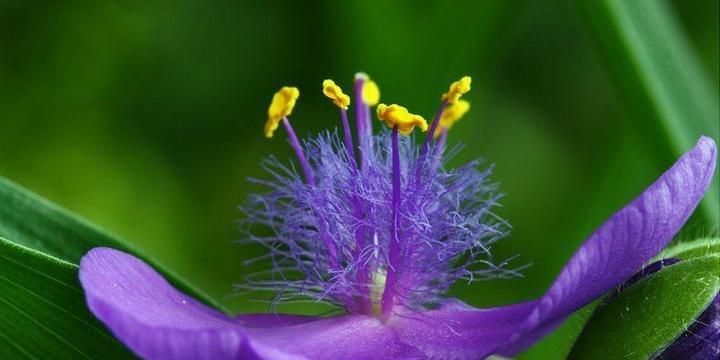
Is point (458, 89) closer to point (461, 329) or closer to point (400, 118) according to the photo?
point (400, 118)

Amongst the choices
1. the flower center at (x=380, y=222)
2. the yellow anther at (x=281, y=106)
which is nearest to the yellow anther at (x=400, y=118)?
the flower center at (x=380, y=222)

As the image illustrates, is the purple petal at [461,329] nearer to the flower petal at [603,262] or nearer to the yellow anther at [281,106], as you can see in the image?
the flower petal at [603,262]

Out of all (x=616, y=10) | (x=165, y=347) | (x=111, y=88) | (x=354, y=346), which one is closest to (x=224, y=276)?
(x=111, y=88)

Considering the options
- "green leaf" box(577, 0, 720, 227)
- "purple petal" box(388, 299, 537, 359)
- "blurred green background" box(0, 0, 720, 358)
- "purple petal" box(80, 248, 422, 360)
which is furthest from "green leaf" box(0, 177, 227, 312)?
"blurred green background" box(0, 0, 720, 358)

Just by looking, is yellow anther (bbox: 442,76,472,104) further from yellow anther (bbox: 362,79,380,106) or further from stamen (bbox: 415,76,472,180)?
yellow anther (bbox: 362,79,380,106)

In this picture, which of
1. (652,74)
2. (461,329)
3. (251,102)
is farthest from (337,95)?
(251,102)

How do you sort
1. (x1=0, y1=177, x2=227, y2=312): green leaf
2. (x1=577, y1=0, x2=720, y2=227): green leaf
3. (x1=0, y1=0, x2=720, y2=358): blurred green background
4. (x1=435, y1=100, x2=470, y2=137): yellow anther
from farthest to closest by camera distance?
(x1=0, y1=0, x2=720, y2=358): blurred green background, (x1=577, y1=0, x2=720, y2=227): green leaf, (x1=435, y1=100, x2=470, y2=137): yellow anther, (x1=0, y1=177, x2=227, y2=312): green leaf

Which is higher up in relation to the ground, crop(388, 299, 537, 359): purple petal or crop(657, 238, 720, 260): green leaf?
crop(657, 238, 720, 260): green leaf

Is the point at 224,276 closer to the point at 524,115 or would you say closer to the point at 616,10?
the point at 524,115
